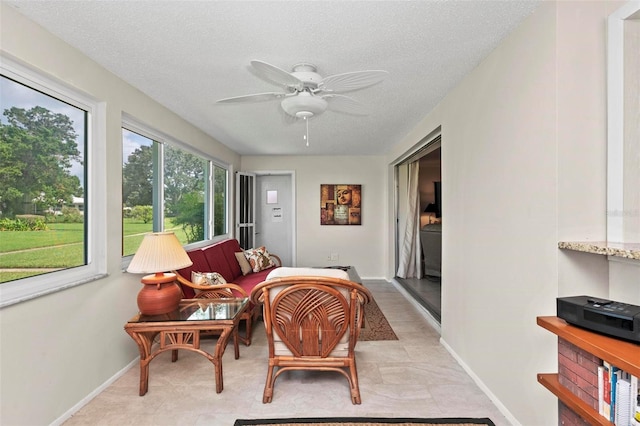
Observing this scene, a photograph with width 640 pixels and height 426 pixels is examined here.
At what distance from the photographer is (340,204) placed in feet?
18.9

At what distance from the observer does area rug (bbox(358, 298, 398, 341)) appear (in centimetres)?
311

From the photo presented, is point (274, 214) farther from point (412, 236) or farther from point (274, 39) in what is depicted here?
point (274, 39)

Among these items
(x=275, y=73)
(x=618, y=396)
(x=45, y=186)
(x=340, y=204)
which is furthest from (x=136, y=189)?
(x=340, y=204)

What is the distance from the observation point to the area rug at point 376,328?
3.11 m

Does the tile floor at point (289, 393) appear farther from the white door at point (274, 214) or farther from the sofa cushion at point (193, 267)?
the white door at point (274, 214)

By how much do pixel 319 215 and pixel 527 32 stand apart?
437 centimetres

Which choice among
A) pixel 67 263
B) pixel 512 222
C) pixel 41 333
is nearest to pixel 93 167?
pixel 67 263

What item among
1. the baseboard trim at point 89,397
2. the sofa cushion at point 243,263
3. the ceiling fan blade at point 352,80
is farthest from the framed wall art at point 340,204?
the baseboard trim at point 89,397

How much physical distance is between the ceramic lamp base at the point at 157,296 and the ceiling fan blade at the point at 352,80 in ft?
5.90

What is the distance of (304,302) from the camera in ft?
6.56

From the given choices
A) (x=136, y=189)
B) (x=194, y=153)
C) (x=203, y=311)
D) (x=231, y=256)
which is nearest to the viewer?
(x=203, y=311)

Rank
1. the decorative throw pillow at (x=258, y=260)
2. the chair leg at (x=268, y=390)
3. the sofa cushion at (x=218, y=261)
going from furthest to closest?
the decorative throw pillow at (x=258, y=260) → the sofa cushion at (x=218, y=261) → the chair leg at (x=268, y=390)

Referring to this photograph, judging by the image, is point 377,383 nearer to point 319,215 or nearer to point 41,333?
point 41,333

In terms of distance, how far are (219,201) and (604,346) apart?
465cm
